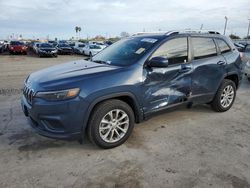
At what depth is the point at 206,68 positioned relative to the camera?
4578mm

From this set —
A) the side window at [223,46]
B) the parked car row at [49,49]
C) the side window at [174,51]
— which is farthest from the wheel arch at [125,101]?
the parked car row at [49,49]

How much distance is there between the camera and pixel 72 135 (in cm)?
326

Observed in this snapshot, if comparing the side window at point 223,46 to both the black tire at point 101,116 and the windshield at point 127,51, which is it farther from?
the black tire at point 101,116

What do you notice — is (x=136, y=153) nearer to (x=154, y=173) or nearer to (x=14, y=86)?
(x=154, y=173)

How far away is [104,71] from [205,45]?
236 cm

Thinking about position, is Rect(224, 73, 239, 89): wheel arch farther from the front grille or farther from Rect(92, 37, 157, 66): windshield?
the front grille

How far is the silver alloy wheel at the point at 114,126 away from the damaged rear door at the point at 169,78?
1.35 feet

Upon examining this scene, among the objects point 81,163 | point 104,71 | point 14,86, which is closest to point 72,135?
point 81,163

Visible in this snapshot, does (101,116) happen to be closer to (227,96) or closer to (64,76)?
(64,76)

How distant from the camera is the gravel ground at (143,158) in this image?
9.45 ft

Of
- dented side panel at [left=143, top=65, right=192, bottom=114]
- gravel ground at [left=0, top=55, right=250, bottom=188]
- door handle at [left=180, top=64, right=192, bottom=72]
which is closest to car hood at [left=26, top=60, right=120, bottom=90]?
dented side panel at [left=143, top=65, right=192, bottom=114]

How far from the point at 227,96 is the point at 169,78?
2.06 metres

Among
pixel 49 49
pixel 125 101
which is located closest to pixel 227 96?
pixel 125 101

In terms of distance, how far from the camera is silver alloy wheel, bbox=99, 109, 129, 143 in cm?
351
